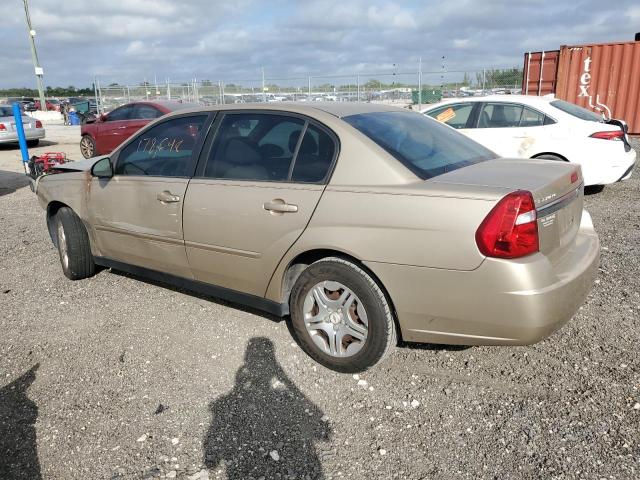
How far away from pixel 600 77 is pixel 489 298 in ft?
45.1

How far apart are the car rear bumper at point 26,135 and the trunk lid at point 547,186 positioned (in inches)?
656

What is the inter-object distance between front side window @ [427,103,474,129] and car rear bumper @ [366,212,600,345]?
18.3 feet

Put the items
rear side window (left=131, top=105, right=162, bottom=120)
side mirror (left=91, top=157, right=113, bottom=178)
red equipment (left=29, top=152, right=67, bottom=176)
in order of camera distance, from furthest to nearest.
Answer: rear side window (left=131, top=105, right=162, bottom=120) < red equipment (left=29, top=152, right=67, bottom=176) < side mirror (left=91, top=157, right=113, bottom=178)

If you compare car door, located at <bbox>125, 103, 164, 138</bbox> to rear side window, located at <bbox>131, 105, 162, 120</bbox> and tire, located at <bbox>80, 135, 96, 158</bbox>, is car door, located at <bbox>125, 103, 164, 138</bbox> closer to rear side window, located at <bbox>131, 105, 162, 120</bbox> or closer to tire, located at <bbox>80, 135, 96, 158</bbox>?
rear side window, located at <bbox>131, 105, 162, 120</bbox>

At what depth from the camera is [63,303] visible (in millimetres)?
4441

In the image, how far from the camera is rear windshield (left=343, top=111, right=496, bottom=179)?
309 centimetres

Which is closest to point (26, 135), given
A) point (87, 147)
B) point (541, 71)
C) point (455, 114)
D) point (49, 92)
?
point (87, 147)

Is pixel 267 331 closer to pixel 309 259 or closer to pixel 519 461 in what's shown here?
pixel 309 259

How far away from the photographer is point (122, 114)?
533 inches

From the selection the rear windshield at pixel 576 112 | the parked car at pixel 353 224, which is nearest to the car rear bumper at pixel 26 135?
the parked car at pixel 353 224

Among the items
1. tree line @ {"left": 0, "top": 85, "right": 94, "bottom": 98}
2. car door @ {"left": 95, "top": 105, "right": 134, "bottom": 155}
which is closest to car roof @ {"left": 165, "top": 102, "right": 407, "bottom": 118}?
car door @ {"left": 95, "top": 105, "right": 134, "bottom": 155}

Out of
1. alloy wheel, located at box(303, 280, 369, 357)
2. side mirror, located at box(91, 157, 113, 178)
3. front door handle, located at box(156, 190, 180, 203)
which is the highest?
side mirror, located at box(91, 157, 113, 178)

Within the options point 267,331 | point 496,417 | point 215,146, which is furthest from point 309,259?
point 496,417

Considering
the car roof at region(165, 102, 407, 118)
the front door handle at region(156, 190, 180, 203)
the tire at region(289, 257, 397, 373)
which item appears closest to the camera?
the tire at region(289, 257, 397, 373)
